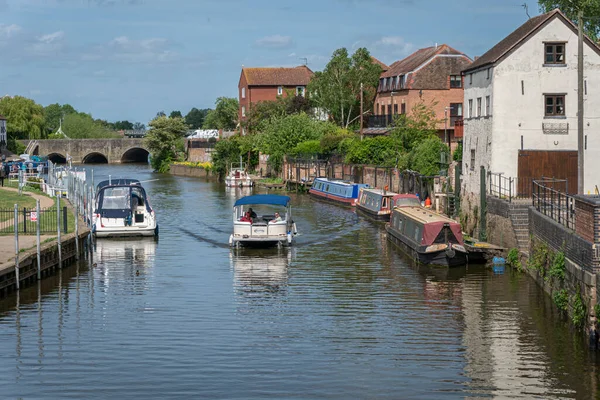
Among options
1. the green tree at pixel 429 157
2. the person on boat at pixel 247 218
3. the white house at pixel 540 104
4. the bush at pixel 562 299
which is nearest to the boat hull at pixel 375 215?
the green tree at pixel 429 157

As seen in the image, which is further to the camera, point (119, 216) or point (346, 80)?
point (346, 80)

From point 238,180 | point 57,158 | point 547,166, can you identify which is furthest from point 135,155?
point 547,166

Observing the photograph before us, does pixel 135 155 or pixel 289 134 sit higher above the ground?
pixel 289 134

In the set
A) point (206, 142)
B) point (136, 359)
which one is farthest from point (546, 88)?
point (206, 142)

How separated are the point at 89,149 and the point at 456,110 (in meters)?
92.0

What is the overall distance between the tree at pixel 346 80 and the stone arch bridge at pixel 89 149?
65.2 m

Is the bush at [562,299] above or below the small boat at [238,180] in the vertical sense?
below

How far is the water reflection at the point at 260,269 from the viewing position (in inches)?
1481

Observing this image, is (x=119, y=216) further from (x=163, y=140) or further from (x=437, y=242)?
(x=163, y=140)

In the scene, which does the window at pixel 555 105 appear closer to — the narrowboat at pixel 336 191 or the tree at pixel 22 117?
the narrowboat at pixel 336 191

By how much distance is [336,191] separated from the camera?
251 ft

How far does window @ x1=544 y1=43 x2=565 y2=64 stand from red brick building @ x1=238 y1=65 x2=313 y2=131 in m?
84.3

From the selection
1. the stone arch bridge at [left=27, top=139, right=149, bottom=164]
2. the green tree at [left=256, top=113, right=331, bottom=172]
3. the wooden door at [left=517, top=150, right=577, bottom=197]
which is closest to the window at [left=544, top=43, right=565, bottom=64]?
the wooden door at [left=517, top=150, right=577, bottom=197]

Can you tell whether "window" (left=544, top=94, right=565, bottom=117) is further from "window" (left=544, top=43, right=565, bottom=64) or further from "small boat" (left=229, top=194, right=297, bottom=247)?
"small boat" (left=229, top=194, right=297, bottom=247)
